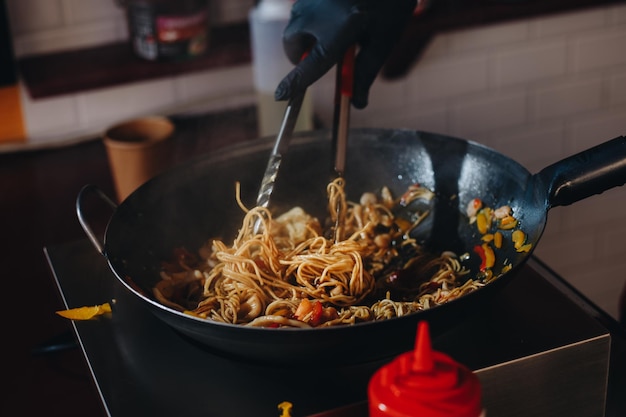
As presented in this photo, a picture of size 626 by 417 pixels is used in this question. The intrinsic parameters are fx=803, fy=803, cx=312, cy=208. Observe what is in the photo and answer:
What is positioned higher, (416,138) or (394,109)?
(416,138)

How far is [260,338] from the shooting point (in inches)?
37.2

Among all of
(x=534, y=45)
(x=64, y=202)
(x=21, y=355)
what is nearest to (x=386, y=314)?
(x=21, y=355)

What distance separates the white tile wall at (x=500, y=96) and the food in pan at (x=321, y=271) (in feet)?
2.91

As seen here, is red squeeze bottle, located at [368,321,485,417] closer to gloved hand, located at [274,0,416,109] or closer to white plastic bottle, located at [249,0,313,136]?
gloved hand, located at [274,0,416,109]

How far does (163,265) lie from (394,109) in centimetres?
127

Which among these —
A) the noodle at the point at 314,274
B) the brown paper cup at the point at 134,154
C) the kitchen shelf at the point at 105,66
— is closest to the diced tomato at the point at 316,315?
the noodle at the point at 314,274

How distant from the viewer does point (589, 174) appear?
42.4 inches

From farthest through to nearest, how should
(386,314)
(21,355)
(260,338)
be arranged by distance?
(21,355)
(386,314)
(260,338)

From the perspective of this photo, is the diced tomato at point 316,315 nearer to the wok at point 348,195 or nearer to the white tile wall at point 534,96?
the wok at point 348,195

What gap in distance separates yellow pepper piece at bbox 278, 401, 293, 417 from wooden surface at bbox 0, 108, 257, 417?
351mm

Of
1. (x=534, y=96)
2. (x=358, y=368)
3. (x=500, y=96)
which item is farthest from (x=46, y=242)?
(x=534, y=96)

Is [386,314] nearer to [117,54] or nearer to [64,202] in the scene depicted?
[64,202]

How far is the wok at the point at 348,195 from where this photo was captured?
970mm

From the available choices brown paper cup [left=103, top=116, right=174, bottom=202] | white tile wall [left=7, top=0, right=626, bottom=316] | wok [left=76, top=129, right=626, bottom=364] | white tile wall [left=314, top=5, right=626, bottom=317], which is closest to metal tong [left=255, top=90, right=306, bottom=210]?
wok [left=76, top=129, right=626, bottom=364]
